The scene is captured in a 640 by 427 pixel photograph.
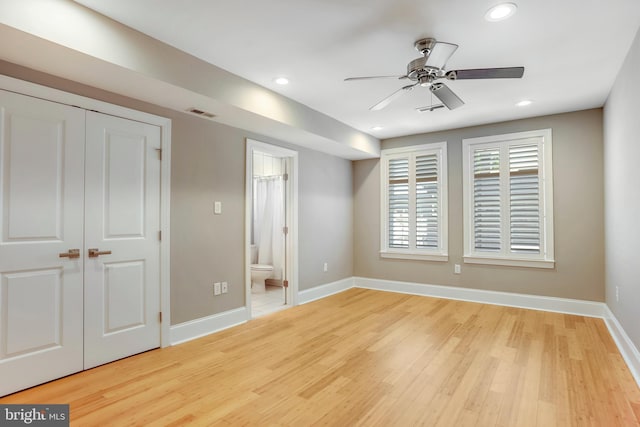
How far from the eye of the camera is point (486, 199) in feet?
16.1

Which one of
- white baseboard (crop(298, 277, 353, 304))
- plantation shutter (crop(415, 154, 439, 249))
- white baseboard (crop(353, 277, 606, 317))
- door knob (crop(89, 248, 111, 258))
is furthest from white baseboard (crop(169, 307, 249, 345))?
plantation shutter (crop(415, 154, 439, 249))

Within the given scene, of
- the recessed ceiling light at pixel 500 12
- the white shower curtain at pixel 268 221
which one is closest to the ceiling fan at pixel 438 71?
the recessed ceiling light at pixel 500 12

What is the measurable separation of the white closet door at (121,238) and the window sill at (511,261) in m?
4.22

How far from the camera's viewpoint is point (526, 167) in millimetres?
4621

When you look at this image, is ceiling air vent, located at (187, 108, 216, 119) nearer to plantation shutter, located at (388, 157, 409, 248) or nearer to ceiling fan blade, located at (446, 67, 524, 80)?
ceiling fan blade, located at (446, 67, 524, 80)

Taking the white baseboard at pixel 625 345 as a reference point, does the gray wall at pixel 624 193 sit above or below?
above

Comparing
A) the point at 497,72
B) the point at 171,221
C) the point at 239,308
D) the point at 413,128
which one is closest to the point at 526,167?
the point at 413,128

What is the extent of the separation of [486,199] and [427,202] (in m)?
0.87

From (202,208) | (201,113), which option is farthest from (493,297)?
(201,113)

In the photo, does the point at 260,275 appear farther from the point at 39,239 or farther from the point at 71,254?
the point at 39,239

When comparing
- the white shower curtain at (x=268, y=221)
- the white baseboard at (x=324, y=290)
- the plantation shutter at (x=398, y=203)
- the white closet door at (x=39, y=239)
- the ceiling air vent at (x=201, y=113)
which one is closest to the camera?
the white closet door at (x=39, y=239)

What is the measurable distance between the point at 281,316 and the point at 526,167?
3.87 meters

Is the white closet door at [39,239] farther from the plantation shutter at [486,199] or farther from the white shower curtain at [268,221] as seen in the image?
the plantation shutter at [486,199]

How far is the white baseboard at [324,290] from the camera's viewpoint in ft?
16.2
